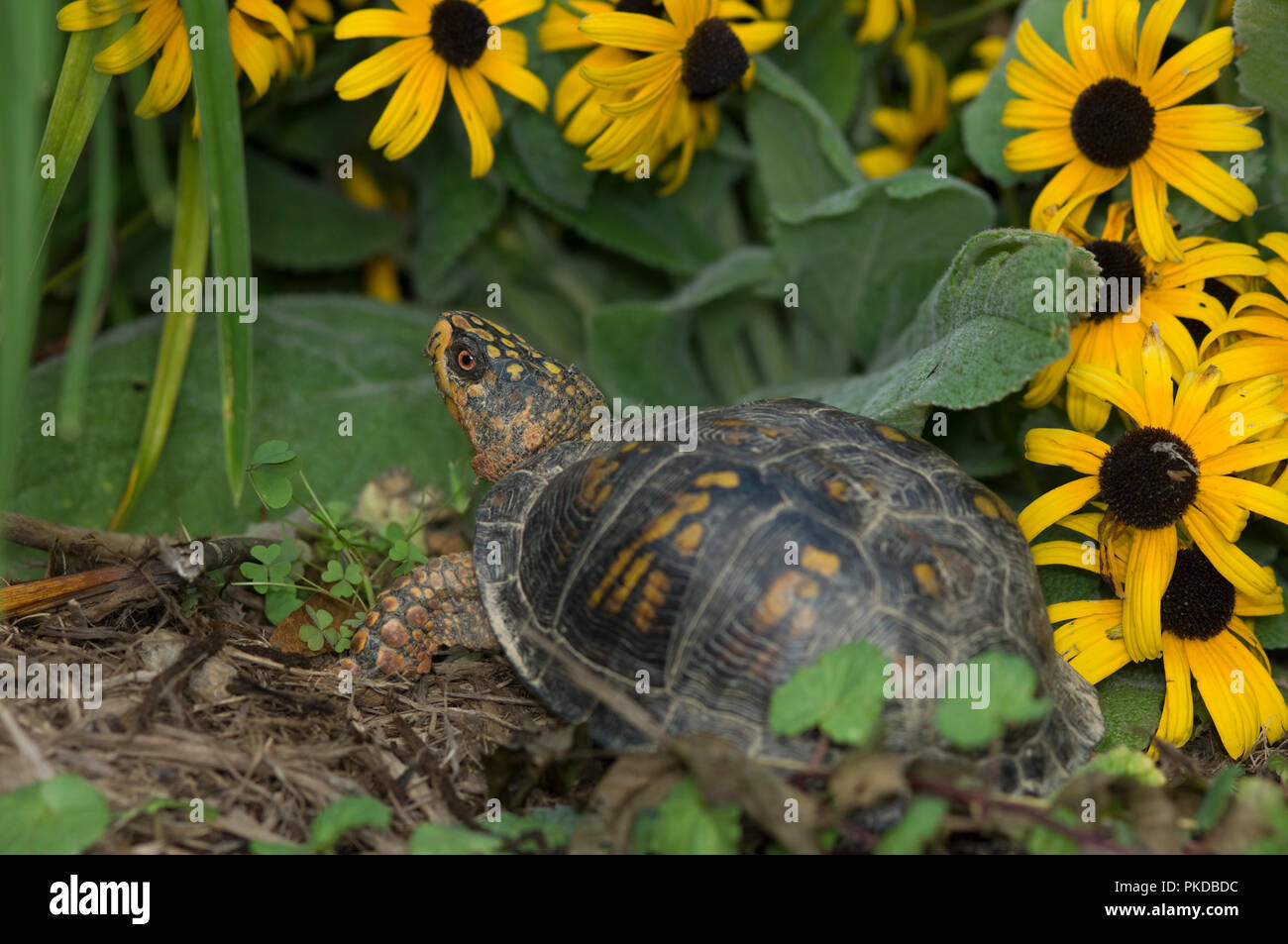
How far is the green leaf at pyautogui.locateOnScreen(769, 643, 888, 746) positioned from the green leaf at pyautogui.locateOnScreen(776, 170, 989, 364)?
1264 mm

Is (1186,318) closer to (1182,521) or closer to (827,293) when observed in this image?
(1182,521)

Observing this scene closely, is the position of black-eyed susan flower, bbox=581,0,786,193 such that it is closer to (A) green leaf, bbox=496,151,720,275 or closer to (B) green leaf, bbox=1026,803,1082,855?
(A) green leaf, bbox=496,151,720,275

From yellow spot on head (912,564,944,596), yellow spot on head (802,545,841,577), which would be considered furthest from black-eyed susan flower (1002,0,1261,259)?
yellow spot on head (802,545,841,577)

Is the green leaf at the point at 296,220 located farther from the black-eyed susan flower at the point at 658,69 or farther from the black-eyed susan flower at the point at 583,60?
the black-eyed susan flower at the point at 658,69

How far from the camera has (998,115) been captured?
8.54 feet

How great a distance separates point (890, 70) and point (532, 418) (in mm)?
1917

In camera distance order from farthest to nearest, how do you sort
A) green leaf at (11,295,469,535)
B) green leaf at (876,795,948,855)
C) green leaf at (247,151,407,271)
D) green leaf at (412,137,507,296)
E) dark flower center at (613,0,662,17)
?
1. green leaf at (247,151,407,271)
2. green leaf at (412,137,507,296)
3. green leaf at (11,295,469,535)
4. dark flower center at (613,0,662,17)
5. green leaf at (876,795,948,855)

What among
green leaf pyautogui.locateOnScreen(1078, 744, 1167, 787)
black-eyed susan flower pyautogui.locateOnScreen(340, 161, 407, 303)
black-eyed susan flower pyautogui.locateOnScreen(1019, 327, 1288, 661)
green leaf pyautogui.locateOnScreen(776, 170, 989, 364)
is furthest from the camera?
black-eyed susan flower pyautogui.locateOnScreen(340, 161, 407, 303)

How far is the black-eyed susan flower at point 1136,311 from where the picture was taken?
2064 mm

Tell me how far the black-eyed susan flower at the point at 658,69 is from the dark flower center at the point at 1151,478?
1.19 m

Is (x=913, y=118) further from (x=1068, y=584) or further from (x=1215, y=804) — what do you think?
(x=1215, y=804)

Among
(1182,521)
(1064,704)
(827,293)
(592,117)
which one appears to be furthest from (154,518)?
(1182,521)

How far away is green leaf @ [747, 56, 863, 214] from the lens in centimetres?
272

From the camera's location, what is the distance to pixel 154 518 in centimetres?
260
